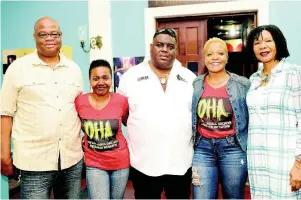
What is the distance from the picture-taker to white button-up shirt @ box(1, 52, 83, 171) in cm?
197

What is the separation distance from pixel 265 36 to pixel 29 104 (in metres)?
1.50

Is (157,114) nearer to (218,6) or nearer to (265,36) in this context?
(265,36)

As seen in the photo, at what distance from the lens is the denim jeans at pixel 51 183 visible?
1991mm

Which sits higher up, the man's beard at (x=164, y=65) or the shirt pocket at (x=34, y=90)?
the man's beard at (x=164, y=65)

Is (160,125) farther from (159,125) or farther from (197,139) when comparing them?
(197,139)

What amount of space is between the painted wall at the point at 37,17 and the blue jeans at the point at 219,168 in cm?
302

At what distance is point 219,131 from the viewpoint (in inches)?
82.0

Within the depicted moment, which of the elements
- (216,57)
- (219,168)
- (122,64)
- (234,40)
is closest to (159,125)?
(219,168)

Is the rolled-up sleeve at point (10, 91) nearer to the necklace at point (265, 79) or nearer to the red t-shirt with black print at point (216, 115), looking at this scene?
the red t-shirt with black print at point (216, 115)

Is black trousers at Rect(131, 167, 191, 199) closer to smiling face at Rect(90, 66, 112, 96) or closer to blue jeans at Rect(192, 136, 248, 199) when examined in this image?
blue jeans at Rect(192, 136, 248, 199)

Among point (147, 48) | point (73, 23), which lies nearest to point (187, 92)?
point (147, 48)

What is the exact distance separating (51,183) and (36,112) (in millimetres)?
463

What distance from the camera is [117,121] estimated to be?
2154 millimetres

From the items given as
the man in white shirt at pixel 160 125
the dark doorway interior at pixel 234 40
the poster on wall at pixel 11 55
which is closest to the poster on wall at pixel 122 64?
the poster on wall at pixel 11 55
